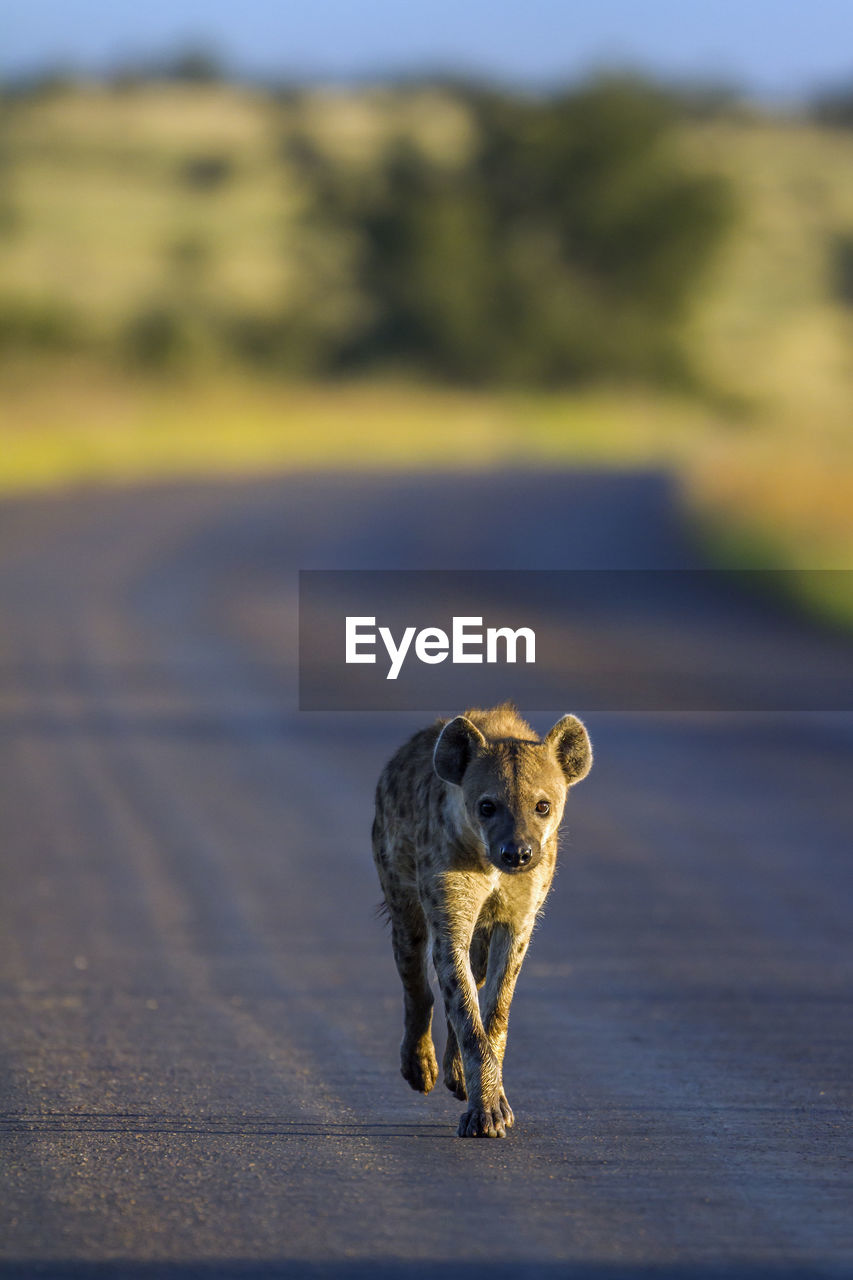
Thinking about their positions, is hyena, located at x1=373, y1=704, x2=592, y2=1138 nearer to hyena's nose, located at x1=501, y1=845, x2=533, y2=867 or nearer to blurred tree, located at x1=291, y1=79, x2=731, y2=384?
hyena's nose, located at x1=501, y1=845, x2=533, y2=867

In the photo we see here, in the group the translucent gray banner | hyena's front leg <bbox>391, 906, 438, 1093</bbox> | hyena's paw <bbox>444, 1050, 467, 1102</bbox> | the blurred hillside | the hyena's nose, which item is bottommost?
hyena's paw <bbox>444, 1050, 467, 1102</bbox>

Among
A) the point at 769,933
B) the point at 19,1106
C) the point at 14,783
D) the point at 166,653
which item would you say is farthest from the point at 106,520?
the point at 19,1106

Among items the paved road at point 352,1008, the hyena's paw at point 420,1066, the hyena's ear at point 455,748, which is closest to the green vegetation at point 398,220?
the paved road at point 352,1008

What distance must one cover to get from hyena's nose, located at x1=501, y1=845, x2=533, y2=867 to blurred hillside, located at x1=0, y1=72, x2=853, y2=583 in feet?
156

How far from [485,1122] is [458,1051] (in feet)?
1.61

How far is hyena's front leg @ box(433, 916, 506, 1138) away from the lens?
567 cm

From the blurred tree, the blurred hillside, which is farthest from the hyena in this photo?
the blurred tree

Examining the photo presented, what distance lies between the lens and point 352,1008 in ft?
24.8

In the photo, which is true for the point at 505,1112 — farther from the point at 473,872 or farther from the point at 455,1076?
the point at 473,872

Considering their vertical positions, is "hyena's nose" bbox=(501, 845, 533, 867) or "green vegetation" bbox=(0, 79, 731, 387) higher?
"green vegetation" bbox=(0, 79, 731, 387)

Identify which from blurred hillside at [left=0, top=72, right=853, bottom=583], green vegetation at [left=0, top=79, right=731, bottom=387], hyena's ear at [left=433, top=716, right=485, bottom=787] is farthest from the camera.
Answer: green vegetation at [left=0, top=79, right=731, bottom=387]

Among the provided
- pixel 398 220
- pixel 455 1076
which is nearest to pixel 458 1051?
pixel 455 1076

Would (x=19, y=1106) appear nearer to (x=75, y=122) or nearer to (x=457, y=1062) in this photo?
(x=457, y=1062)

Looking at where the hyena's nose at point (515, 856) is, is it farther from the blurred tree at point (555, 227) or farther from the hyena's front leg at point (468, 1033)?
the blurred tree at point (555, 227)
